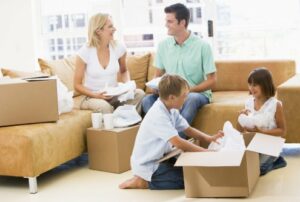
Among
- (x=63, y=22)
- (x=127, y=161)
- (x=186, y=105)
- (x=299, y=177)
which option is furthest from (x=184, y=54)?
(x=63, y=22)

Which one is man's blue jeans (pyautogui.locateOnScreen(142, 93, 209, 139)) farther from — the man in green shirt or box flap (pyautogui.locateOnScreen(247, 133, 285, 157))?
box flap (pyautogui.locateOnScreen(247, 133, 285, 157))

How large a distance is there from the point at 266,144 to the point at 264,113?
0.38 m

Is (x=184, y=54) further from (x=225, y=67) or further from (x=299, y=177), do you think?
(x=299, y=177)

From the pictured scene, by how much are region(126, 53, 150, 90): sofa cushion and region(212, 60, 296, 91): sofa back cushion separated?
619 mm

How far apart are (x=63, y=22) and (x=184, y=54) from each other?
2264 mm

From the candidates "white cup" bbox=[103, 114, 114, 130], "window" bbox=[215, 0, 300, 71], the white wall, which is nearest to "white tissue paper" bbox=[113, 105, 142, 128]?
"white cup" bbox=[103, 114, 114, 130]

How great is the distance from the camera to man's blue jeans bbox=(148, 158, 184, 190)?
3.04 metres

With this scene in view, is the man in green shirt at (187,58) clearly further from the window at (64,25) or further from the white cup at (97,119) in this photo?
the window at (64,25)

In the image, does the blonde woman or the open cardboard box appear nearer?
the open cardboard box

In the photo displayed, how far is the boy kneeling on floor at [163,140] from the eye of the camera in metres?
2.91

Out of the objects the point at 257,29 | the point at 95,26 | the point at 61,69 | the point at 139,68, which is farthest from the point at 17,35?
the point at 257,29

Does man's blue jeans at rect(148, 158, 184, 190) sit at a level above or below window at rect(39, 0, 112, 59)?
below

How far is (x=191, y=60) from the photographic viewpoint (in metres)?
3.80

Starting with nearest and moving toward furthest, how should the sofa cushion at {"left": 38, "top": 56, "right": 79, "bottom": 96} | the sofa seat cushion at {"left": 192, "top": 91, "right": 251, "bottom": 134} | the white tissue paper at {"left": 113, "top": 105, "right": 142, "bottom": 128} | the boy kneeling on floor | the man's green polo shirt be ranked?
the boy kneeling on floor → the white tissue paper at {"left": 113, "top": 105, "right": 142, "bottom": 128} → the sofa seat cushion at {"left": 192, "top": 91, "right": 251, "bottom": 134} → the man's green polo shirt → the sofa cushion at {"left": 38, "top": 56, "right": 79, "bottom": 96}
